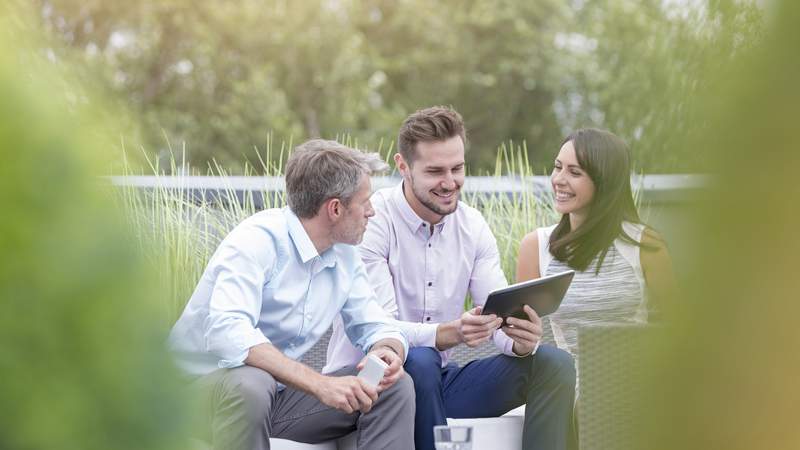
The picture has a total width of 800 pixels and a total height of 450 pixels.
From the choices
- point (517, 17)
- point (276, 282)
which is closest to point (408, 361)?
point (276, 282)

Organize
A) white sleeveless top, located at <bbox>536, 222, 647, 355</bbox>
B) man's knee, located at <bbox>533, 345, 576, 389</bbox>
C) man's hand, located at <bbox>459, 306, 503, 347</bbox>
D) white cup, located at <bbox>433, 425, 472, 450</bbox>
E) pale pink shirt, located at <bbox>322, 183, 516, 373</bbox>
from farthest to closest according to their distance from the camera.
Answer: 1. white sleeveless top, located at <bbox>536, 222, 647, 355</bbox>
2. pale pink shirt, located at <bbox>322, 183, 516, 373</bbox>
3. man's knee, located at <bbox>533, 345, 576, 389</bbox>
4. man's hand, located at <bbox>459, 306, 503, 347</bbox>
5. white cup, located at <bbox>433, 425, 472, 450</bbox>

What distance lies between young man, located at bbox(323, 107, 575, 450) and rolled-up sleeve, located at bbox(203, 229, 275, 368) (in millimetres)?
526

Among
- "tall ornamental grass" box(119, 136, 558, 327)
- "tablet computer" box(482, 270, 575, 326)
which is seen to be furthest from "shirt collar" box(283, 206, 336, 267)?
"tall ornamental grass" box(119, 136, 558, 327)

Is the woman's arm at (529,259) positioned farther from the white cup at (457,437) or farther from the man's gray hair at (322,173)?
the white cup at (457,437)

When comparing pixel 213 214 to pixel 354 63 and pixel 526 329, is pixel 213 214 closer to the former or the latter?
pixel 526 329

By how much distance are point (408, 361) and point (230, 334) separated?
0.62m

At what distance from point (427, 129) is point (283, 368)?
126 cm

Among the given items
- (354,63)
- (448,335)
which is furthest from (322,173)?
(354,63)

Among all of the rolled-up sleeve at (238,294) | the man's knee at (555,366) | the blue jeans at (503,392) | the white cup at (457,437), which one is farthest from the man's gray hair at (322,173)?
the white cup at (457,437)

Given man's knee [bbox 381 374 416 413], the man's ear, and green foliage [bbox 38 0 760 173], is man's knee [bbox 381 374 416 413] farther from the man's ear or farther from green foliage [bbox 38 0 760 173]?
green foliage [bbox 38 0 760 173]

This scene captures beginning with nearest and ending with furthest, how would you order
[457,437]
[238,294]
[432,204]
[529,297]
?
[457,437] < [238,294] < [529,297] < [432,204]

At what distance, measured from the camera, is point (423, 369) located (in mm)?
2990

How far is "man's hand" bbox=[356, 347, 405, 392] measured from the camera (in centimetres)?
276

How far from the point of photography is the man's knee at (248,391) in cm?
257
